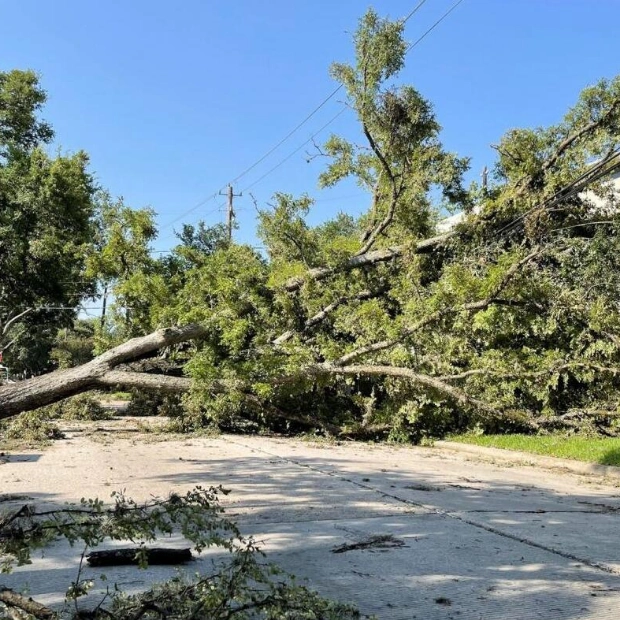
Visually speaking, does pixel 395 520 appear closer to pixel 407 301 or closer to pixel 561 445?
pixel 561 445

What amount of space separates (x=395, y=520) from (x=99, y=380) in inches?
253

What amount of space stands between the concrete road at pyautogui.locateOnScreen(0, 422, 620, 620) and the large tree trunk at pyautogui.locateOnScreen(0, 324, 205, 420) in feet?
2.84

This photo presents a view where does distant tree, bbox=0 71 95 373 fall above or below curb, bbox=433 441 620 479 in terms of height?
above

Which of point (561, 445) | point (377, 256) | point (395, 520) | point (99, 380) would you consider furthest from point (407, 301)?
point (395, 520)

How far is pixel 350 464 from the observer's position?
9109mm

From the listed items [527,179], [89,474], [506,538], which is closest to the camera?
[506,538]

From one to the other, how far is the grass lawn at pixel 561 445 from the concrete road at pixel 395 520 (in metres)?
0.67

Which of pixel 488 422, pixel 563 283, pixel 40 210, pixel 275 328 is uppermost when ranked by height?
pixel 40 210

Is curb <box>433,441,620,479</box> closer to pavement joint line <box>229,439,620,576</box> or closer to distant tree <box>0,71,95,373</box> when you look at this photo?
pavement joint line <box>229,439,620,576</box>

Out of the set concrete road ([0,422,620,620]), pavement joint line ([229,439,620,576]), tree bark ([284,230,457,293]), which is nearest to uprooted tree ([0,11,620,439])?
tree bark ([284,230,457,293])

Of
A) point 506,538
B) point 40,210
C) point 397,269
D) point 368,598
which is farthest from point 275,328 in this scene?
point 368,598

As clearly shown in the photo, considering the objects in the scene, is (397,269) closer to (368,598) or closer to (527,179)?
(527,179)

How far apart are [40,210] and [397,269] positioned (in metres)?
8.28

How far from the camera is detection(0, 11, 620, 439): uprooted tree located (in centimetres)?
1162
